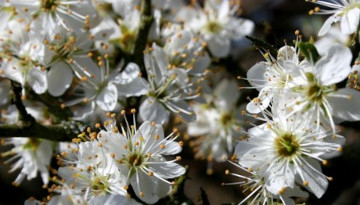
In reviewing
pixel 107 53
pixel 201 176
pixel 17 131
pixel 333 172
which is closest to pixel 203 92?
pixel 107 53

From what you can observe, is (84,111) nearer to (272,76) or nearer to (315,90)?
(272,76)

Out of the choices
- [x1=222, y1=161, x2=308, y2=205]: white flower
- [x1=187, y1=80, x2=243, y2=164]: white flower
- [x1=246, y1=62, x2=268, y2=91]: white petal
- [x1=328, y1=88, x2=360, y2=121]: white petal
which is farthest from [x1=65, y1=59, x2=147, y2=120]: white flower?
[x1=328, y1=88, x2=360, y2=121]: white petal

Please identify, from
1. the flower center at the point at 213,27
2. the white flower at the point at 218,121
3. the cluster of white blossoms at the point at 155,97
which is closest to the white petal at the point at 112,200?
the cluster of white blossoms at the point at 155,97

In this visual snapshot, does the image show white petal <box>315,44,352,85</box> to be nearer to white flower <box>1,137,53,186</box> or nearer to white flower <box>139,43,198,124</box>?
white flower <box>139,43,198,124</box>

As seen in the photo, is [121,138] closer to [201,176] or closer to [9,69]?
[9,69]

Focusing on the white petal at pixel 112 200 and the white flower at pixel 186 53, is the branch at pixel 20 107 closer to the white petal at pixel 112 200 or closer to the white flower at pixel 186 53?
the white petal at pixel 112 200
